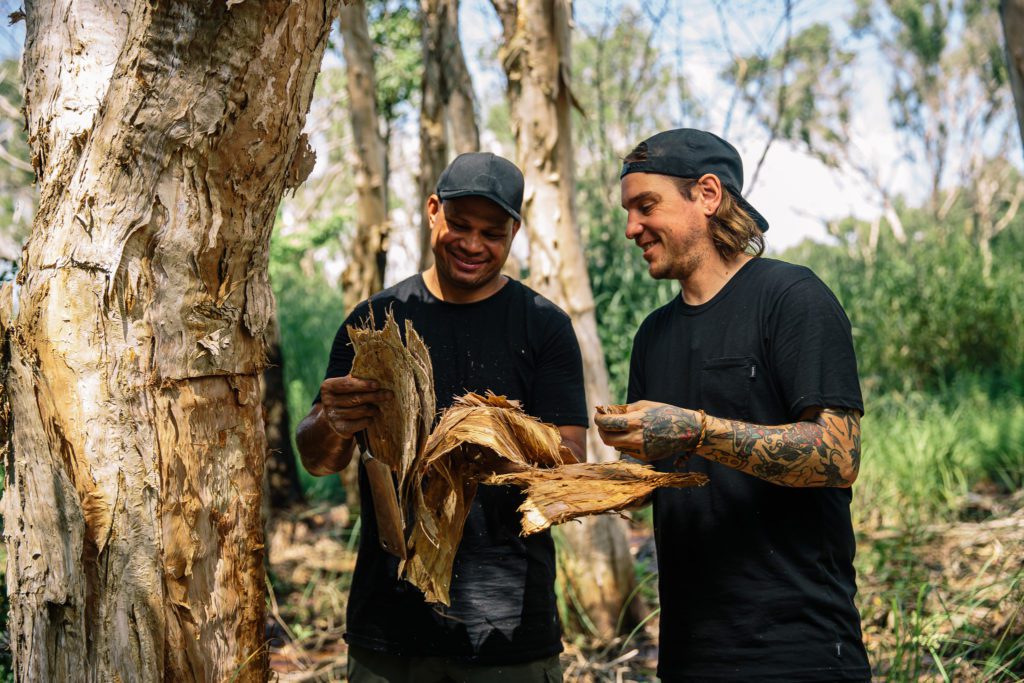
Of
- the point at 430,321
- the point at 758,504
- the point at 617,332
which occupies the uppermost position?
the point at 617,332

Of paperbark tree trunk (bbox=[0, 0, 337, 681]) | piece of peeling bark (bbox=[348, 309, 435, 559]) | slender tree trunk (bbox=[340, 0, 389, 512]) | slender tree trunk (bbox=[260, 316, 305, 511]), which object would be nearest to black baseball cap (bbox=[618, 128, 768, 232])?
piece of peeling bark (bbox=[348, 309, 435, 559])

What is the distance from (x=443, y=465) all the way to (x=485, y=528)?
16.0 inches

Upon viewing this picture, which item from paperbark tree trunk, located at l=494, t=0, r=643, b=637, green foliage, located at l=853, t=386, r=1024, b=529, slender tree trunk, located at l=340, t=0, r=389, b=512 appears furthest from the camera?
slender tree trunk, located at l=340, t=0, r=389, b=512

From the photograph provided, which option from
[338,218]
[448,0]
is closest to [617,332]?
[448,0]

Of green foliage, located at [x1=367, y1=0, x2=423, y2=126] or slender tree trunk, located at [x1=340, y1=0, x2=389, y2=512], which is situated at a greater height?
green foliage, located at [x1=367, y1=0, x2=423, y2=126]

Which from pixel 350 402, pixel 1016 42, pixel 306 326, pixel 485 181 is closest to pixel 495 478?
pixel 350 402

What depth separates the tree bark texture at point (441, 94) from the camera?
6.17m

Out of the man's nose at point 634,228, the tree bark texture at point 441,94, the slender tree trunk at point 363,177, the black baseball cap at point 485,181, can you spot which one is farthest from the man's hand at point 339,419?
the slender tree trunk at point 363,177

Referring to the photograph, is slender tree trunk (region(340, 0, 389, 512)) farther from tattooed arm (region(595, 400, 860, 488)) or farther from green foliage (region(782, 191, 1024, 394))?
green foliage (region(782, 191, 1024, 394))

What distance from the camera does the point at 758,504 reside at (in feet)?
6.56

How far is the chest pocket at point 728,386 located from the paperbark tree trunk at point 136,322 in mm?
1146

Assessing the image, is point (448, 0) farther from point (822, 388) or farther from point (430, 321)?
point (822, 388)

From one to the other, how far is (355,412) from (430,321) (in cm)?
43

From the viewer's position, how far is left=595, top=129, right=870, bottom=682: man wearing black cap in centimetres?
185
